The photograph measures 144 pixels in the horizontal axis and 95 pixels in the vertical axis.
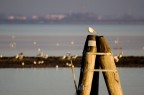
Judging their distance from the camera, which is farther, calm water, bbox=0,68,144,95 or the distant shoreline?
the distant shoreline

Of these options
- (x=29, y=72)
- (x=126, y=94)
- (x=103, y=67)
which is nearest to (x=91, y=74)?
(x=103, y=67)

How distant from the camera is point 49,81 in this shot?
3706 cm

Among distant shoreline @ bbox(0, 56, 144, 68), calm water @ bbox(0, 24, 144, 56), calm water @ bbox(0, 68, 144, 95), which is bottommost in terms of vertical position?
calm water @ bbox(0, 68, 144, 95)

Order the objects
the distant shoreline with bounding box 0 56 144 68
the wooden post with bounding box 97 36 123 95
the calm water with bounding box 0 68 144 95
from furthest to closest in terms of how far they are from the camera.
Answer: the distant shoreline with bounding box 0 56 144 68 → the calm water with bounding box 0 68 144 95 → the wooden post with bounding box 97 36 123 95

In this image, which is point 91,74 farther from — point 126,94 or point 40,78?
point 40,78

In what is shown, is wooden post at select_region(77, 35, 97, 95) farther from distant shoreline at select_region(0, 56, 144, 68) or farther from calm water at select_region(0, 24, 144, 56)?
calm water at select_region(0, 24, 144, 56)

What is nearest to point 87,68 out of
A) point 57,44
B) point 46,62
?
point 46,62

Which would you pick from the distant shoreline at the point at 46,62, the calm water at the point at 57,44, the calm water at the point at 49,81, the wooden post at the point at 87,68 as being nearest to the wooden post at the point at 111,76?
the wooden post at the point at 87,68

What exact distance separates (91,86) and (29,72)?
57.2 feet

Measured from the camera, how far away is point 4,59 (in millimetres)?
47438

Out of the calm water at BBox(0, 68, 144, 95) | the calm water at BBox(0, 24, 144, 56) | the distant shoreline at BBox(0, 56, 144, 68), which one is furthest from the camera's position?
the calm water at BBox(0, 24, 144, 56)

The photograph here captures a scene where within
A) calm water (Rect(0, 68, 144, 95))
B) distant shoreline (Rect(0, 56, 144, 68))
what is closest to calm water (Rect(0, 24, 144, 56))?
distant shoreline (Rect(0, 56, 144, 68))

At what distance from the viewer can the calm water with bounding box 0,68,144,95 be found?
32750 mm

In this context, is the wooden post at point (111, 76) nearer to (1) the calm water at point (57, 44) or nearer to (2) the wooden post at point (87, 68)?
(2) the wooden post at point (87, 68)
